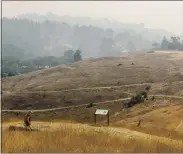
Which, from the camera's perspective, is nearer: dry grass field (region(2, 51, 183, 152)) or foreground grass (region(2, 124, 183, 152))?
foreground grass (region(2, 124, 183, 152))

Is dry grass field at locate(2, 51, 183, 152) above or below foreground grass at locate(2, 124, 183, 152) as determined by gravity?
below

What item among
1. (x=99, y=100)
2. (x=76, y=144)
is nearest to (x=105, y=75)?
(x=99, y=100)

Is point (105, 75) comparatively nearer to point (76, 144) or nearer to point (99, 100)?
point (99, 100)

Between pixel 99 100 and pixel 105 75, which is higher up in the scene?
pixel 105 75

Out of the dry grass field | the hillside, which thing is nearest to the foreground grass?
the dry grass field

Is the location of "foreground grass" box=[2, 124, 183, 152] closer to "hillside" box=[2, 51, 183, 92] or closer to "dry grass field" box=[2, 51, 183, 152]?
"dry grass field" box=[2, 51, 183, 152]

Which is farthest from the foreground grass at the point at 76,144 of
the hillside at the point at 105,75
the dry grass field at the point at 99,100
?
the hillside at the point at 105,75

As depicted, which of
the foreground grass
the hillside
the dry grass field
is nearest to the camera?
the foreground grass

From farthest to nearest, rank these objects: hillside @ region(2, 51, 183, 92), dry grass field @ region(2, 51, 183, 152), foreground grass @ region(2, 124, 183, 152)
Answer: hillside @ region(2, 51, 183, 92), dry grass field @ region(2, 51, 183, 152), foreground grass @ region(2, 124, 183, 152)

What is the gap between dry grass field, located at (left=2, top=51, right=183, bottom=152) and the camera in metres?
14.1

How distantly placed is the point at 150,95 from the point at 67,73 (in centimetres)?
5018

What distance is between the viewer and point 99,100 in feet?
299

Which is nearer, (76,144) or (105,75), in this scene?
(76,144)

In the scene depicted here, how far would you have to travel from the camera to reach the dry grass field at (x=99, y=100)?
554 inches
